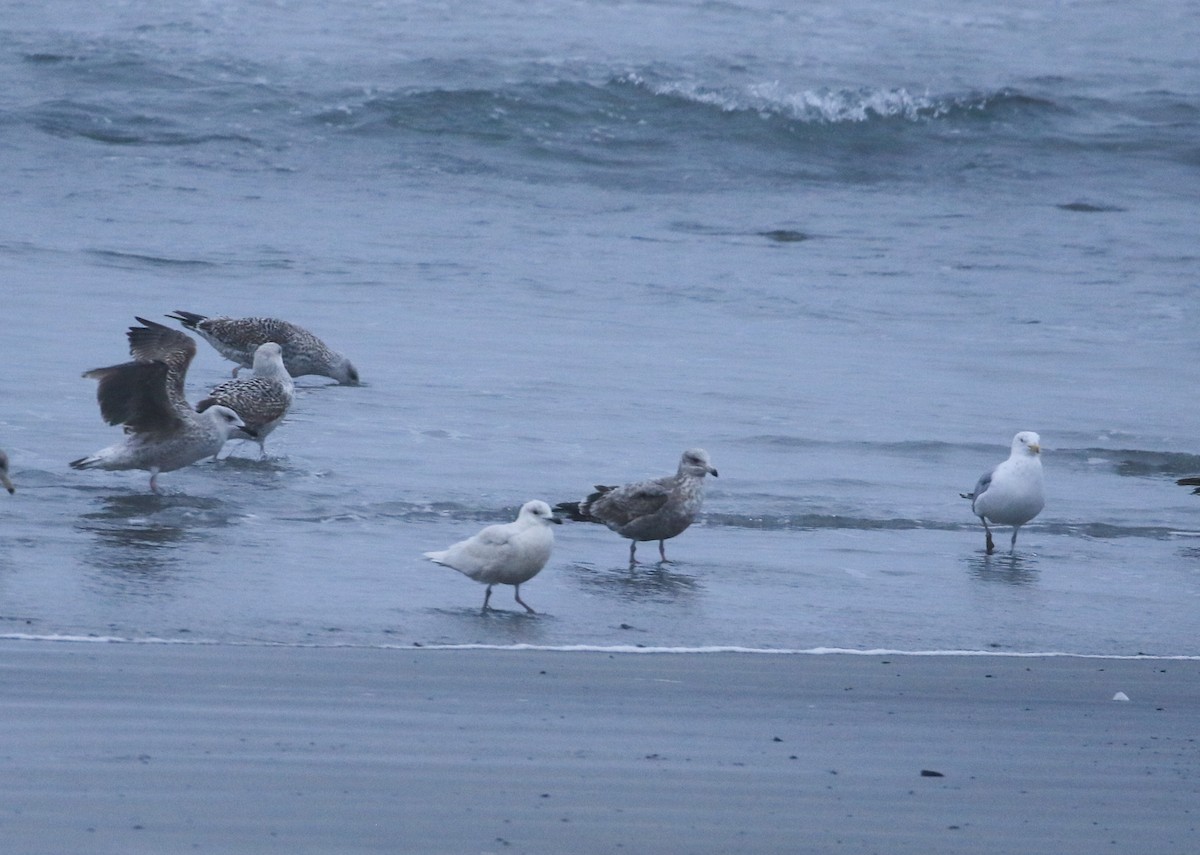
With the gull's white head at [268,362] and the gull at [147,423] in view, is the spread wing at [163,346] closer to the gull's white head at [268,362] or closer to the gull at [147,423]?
the gull's white head at [268,362]

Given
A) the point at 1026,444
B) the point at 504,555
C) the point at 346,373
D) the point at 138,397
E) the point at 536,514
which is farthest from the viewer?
the point at 346,373

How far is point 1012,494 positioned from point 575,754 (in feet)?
15.4

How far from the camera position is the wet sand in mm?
4617

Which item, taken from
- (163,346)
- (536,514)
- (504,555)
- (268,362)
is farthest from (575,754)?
(268,362)

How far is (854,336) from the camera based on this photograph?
17.2m

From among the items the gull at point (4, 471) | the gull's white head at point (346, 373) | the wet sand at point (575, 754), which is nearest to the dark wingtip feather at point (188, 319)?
the gull's white head at point (346, 373)

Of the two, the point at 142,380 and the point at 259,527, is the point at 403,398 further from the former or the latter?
Result: the point at 259,527

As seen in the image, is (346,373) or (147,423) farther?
(346,373)

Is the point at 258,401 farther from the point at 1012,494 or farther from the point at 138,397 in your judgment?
the point at 1012,494

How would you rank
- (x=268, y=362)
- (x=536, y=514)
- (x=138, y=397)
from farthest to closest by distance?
(x=268, y=362) → (x=138, y=397) → (x=536, y=514)

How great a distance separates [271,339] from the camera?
14.2m

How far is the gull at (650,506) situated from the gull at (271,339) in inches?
222

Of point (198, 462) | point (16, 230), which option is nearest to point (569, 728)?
point (198, 462)

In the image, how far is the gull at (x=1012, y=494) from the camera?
30.6ft
